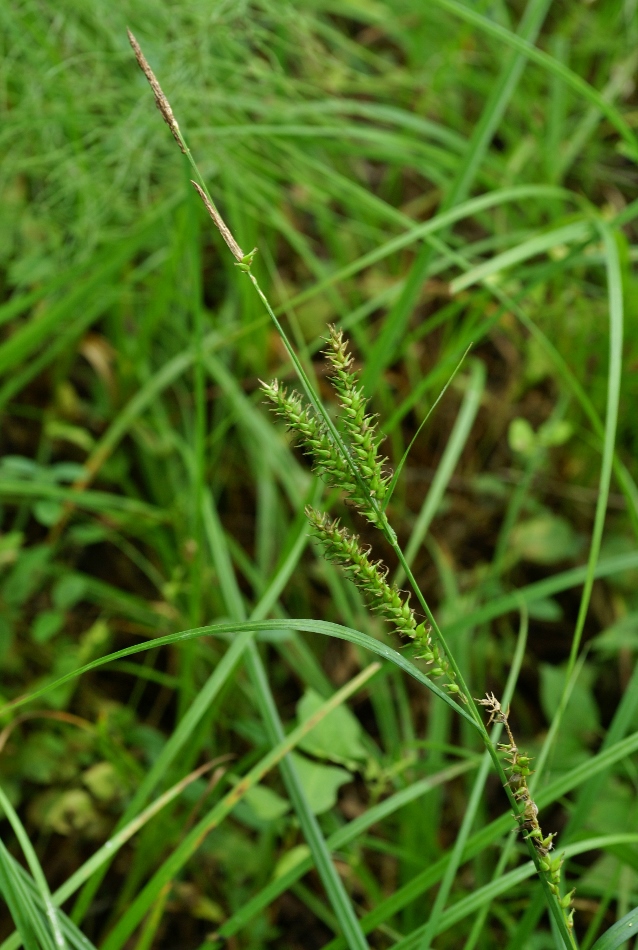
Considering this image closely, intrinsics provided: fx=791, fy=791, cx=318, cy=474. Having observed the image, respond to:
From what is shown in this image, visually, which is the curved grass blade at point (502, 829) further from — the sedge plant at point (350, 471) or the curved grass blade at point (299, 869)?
the sedge plant at point (350, 471)

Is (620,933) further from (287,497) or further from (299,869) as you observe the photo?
(287,497)

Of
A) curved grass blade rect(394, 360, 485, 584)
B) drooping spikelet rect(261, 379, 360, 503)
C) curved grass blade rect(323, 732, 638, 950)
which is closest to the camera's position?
drooping spikelet rect(261, 379, 360, 503)

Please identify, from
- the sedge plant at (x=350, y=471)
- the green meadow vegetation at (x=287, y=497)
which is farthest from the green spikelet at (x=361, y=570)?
the green meadow vegetation at (x=287, y=497)

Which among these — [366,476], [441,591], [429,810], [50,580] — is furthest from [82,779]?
[366,476]

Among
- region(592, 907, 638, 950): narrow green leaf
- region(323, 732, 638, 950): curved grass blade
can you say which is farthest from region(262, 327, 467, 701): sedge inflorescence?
region(323, 732, 638, 950): curved grass blade

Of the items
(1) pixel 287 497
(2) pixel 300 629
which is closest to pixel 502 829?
(2) pixel 300 629

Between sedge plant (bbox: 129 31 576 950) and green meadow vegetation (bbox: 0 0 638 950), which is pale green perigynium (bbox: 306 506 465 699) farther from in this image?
green meadow vegetation (bbox: 0 0 638 950)
